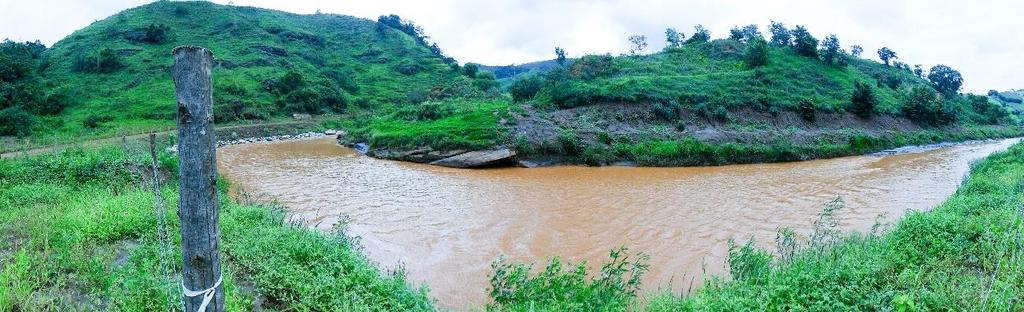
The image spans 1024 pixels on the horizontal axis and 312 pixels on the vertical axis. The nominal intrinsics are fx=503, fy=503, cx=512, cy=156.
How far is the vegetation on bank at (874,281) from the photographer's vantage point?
17.3 ft

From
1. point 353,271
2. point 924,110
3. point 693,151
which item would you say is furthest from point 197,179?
point 924,110

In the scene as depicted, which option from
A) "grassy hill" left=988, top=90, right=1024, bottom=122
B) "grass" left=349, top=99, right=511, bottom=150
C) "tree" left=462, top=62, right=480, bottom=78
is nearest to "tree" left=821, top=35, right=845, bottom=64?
"grass" left=349, top=99, right=511, bottom=150

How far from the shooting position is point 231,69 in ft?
Result: 182

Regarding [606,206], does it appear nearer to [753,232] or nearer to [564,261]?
[753,232]

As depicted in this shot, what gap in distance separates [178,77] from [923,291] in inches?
279

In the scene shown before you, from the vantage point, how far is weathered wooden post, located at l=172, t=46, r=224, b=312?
333cm

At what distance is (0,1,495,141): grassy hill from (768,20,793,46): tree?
Result: 1385 inches

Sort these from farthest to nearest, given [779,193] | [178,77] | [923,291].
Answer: [779,193] < [923,291] < [178,77]

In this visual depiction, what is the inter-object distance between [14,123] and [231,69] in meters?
28.7

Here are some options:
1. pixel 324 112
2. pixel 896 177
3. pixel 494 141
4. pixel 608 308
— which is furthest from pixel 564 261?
pixel 324 112

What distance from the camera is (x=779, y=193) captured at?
16.7 meters

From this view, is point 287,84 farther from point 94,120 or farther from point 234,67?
point 94,120

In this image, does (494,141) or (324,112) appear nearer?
(494,141)

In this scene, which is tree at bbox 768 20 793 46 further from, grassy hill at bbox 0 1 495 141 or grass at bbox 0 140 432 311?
grass at bbox 0 140 432 311
